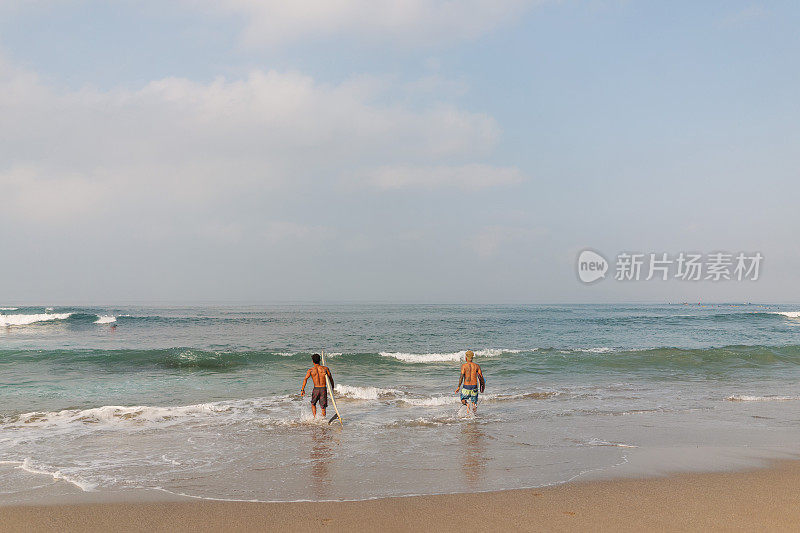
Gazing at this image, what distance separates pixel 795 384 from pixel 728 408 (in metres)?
7.02

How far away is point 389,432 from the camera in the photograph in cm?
1059

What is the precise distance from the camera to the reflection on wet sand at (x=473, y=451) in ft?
24.1

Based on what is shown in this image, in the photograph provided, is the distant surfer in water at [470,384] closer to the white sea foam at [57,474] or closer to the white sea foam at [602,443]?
the white sea foam at [602,443]

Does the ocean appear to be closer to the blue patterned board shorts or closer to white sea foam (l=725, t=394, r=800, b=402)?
white sea foam (l=725, t=394, r=800, b=402)

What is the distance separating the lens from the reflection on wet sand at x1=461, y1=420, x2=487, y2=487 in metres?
7.34

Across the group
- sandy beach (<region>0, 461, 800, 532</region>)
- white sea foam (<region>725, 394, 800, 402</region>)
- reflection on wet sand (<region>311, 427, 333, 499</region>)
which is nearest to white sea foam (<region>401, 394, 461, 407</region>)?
reflection on wet sand (<region>311, 427, 333, 499</region>)

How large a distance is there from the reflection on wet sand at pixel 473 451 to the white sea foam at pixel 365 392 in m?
→ 4.45

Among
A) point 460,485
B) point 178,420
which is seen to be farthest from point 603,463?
point 178,420

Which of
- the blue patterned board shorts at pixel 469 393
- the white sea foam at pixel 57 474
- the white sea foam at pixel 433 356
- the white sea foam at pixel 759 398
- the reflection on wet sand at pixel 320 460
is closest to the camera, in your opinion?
the reflection on wet sand at pixel 320 460

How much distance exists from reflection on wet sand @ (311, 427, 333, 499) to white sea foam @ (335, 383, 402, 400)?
4182mm

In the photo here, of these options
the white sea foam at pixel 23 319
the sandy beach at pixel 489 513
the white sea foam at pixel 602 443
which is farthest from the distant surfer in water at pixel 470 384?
the white sea foam at pixel 23 319

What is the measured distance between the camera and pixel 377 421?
1178cm

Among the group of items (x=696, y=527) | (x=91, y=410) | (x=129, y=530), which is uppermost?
(x=696, y=527)

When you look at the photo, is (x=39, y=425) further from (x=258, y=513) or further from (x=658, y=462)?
(x=658, y=462)
